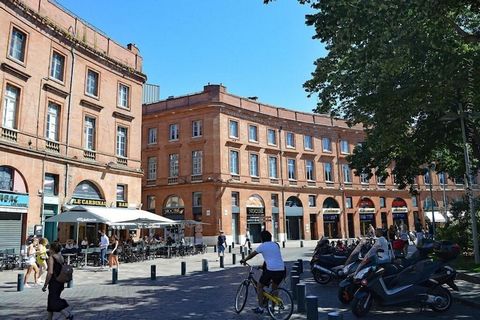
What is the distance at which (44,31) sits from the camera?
76.2 ft

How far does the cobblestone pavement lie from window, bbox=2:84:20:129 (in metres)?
7.67

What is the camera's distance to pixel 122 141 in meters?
29.1

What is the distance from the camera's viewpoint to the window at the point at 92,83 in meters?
26.6

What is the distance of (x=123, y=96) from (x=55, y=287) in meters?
23.1

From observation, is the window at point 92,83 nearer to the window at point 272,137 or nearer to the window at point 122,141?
the window at point 122,141

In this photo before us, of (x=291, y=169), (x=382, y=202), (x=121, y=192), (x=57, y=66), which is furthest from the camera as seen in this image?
(x=382, y=202)

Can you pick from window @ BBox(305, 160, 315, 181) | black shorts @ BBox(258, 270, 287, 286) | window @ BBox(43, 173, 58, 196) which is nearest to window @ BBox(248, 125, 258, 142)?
window @ BBox(305, 160, 315, 181)

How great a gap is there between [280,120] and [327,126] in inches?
281

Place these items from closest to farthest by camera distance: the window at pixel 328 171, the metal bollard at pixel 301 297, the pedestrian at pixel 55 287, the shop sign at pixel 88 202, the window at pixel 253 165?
the pedestrian at pixel 55 287 → the metal bollard at pixel 301 297 → the shop sign at pixel 88 202 → the window at pixel 253 165 → the window at pixel 328 171

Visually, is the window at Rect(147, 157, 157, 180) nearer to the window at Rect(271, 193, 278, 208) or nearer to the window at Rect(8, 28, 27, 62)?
the window at Rect(271, 193, 278, 208)

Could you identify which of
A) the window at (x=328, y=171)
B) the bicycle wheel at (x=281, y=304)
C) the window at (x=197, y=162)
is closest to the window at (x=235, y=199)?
the window at (x=197, y=162)

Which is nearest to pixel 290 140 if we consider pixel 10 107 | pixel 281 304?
pixel 10 107

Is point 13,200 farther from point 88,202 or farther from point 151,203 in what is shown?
point 151,203

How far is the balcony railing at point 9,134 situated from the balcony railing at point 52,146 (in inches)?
83.6
